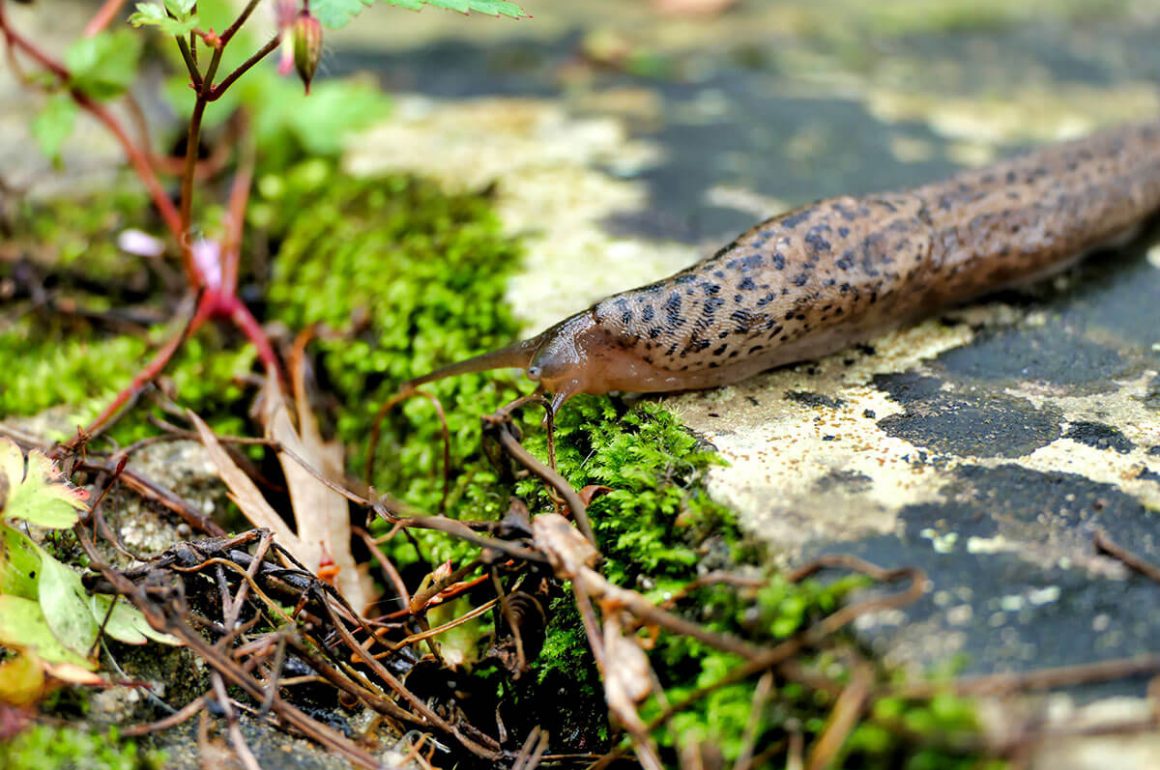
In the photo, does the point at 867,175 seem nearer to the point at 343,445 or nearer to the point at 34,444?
the point at 343,445

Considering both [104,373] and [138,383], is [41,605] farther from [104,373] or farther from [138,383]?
[104,373]

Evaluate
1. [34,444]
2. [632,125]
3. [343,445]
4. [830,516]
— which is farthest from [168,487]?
[632,125]

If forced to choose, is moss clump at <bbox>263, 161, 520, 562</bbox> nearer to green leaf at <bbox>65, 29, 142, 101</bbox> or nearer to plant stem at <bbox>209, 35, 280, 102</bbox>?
green leaf at <bbox>65, 29, 142, 101</bbox>

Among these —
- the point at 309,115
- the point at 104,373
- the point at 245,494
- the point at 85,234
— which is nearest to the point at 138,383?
the point at 104,373

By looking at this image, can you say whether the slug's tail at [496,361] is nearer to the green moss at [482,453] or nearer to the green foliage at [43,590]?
the green moss at [482,453]

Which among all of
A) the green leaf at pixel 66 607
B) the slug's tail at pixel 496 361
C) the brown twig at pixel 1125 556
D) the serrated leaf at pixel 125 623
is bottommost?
the serrated leaf at pixel 125 623

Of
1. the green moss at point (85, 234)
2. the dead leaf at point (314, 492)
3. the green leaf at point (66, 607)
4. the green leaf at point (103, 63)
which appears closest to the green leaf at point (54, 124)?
the green leaf at point (103, 63)
